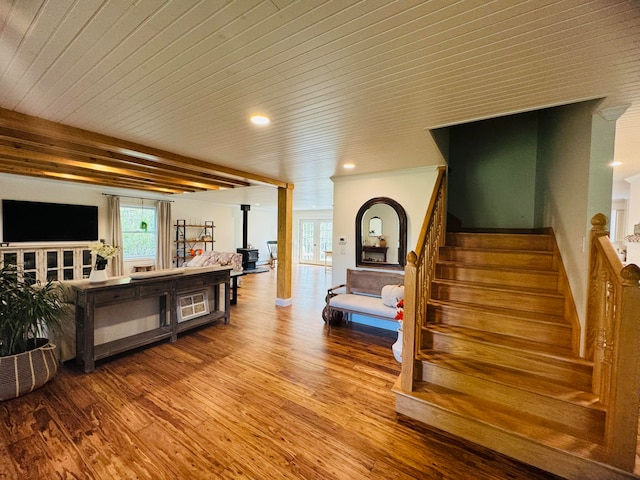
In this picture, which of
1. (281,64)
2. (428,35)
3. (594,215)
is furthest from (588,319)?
(281,64)

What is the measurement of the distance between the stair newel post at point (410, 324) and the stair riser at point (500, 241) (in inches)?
63.7

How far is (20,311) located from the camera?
230 centimetres

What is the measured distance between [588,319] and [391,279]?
7.89 ft

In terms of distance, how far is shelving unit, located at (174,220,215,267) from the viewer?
845 cm

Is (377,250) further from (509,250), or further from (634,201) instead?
(634,201)

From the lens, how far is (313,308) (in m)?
A: 5.25

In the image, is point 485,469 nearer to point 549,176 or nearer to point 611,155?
point 611,155

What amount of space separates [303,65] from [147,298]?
325cm

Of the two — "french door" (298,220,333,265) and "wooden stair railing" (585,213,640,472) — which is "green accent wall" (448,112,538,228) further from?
"french door" (298,220,333,265)

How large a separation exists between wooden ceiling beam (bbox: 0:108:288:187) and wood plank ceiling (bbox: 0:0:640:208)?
2 centimetres

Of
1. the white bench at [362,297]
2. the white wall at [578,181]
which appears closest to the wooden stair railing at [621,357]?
the white wall at [578,181]

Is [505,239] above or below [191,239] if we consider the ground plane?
above

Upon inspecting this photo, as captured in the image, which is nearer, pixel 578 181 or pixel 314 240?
pixel 578 181

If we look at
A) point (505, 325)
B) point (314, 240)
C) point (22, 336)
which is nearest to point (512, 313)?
point (505, 325)
